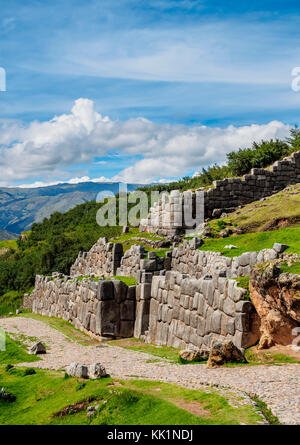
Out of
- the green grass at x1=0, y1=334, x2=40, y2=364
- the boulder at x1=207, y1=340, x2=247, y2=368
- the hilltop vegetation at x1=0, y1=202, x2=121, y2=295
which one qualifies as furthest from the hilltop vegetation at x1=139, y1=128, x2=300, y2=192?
the boulder at x1=207, y1=340, x2=247, y2=368

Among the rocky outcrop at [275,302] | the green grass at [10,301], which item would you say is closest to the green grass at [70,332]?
the rocky outcrop at [275,302]

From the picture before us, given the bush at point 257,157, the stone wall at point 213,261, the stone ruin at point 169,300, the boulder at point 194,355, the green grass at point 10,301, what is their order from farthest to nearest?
the green grass at point 10,301, the bush at point 257,157, the stone wall at point 213,261, the stone ruin at point 169,300, the boulder at point 194,355

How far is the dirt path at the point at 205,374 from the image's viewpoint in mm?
7982

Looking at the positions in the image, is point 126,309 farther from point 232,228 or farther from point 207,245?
point 232,228

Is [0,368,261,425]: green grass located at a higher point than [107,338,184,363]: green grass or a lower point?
higher

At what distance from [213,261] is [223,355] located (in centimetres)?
727

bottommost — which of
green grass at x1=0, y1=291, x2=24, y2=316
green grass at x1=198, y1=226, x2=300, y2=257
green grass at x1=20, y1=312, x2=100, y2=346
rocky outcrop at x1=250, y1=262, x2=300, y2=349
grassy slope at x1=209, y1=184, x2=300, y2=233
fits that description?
green grass at x1=0, y1=291, x2=24, y2=316

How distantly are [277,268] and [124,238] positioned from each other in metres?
19.7

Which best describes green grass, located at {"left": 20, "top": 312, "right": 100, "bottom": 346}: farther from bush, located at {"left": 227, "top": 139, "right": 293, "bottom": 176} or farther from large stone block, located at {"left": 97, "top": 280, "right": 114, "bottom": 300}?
bush, located at {"left": 227, "top": 139, "right": 293, "bottom": 176}

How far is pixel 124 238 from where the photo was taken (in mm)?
30734

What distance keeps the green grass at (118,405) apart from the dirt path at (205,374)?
522 millimetres

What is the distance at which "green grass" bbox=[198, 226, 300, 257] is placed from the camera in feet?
54.6

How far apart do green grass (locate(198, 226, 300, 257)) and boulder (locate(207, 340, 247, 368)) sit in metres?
4.10

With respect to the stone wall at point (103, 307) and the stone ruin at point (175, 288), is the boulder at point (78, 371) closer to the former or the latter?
the stone ruin at point (175, 288)
